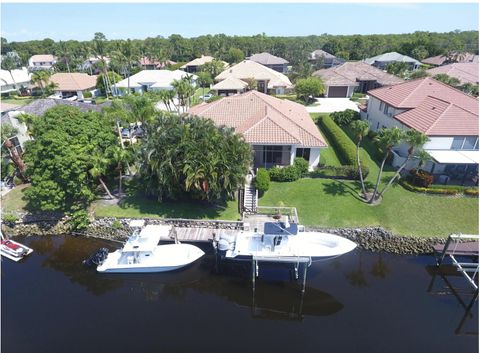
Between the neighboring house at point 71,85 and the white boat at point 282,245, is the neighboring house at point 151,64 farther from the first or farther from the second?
the white boat at point 282,245

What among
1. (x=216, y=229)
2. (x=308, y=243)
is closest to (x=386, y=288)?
(x=308, y=243)

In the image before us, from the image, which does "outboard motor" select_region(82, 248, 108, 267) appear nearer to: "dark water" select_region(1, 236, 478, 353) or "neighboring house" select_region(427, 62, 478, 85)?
"dark water" select_region(1, 236, 478, 353)

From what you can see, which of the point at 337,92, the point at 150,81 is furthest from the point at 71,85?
the point at 337,92

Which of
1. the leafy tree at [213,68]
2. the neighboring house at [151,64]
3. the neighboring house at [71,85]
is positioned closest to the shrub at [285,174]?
the leafy tree at [213,68]

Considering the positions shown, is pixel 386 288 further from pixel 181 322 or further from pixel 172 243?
pixel 172 243

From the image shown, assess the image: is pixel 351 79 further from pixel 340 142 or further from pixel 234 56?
pixel 234 56
